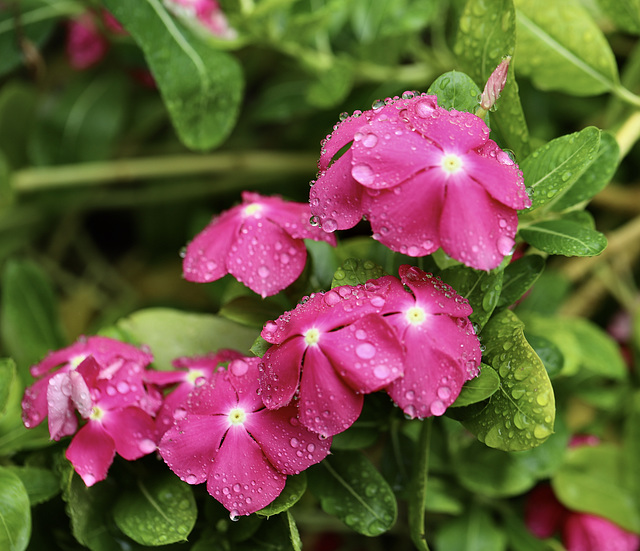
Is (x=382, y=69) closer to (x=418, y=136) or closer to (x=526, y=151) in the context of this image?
(x=526, y=151)

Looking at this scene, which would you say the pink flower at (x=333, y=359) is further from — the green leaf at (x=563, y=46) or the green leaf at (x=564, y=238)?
the green leaf at (x=563, y=46)

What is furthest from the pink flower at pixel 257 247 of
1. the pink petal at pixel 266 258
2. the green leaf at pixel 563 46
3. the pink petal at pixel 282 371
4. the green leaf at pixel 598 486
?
the green leaf at pixel 598 486

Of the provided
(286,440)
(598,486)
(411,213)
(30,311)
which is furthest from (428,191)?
(30,311)

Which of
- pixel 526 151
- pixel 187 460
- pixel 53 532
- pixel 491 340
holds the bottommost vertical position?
pixel 53 532

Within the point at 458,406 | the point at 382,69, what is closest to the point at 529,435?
the point at 458,406

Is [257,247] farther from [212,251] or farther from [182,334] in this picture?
[182,334]

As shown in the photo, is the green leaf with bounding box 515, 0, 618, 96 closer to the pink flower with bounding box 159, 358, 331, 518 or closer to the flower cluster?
the flower cluster
